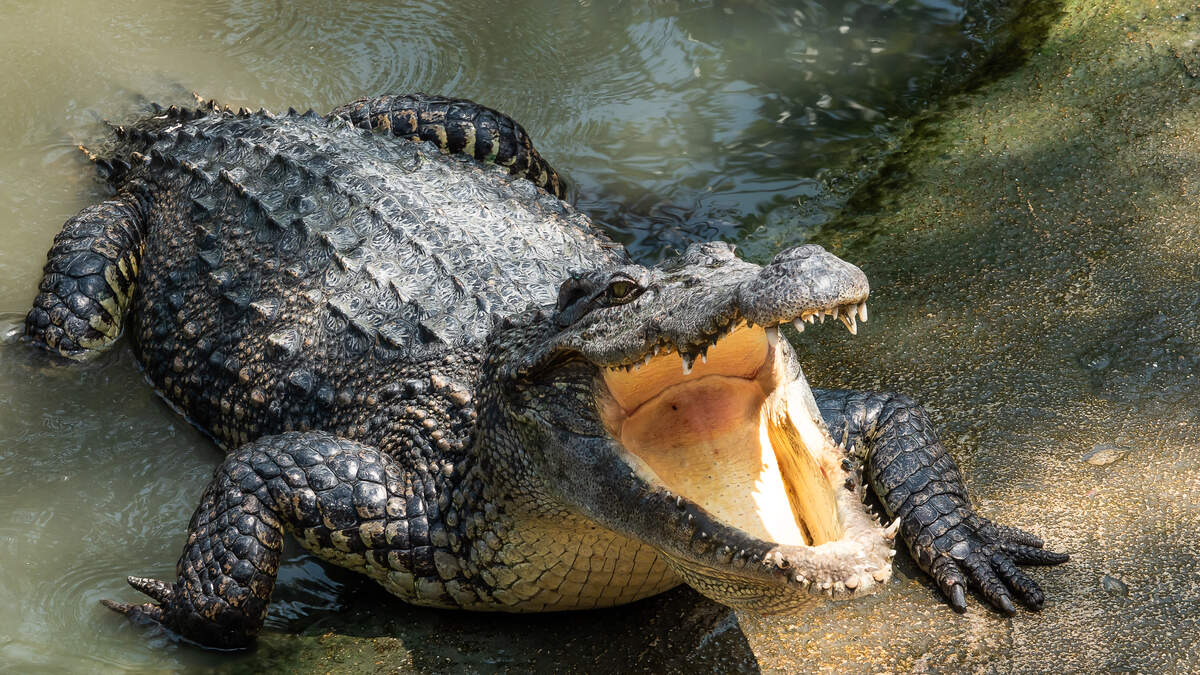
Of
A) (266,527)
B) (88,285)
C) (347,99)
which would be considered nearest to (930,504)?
(266,527)

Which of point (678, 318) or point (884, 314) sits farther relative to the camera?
point (884, 314)

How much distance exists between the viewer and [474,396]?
3.80 metres

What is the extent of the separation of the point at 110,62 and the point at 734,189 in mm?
4325

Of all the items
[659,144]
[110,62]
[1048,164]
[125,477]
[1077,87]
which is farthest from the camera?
[110,62]

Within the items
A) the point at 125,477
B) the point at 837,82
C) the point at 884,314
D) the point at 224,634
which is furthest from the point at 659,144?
the point at 224,634

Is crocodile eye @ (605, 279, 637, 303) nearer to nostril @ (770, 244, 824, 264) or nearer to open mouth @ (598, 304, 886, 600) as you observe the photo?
open mouth @ (598, 304, 886, 600)

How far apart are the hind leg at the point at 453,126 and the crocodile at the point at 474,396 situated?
0.98ft

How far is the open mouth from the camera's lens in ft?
10.0

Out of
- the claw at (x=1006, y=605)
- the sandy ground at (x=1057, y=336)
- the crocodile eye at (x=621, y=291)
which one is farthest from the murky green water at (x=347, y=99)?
the crocodile eye at (x=621, y=291)

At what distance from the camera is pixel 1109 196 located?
5.23m

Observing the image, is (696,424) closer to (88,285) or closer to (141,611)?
(141,611)

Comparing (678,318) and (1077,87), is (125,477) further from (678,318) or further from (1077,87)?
(1077,87)

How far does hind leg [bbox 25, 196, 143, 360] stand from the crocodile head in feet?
8.62

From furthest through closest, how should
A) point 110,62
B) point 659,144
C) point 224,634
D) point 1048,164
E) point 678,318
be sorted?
point 110,62
point 659,144
point 1048,164
point 224,634
point 678,318
